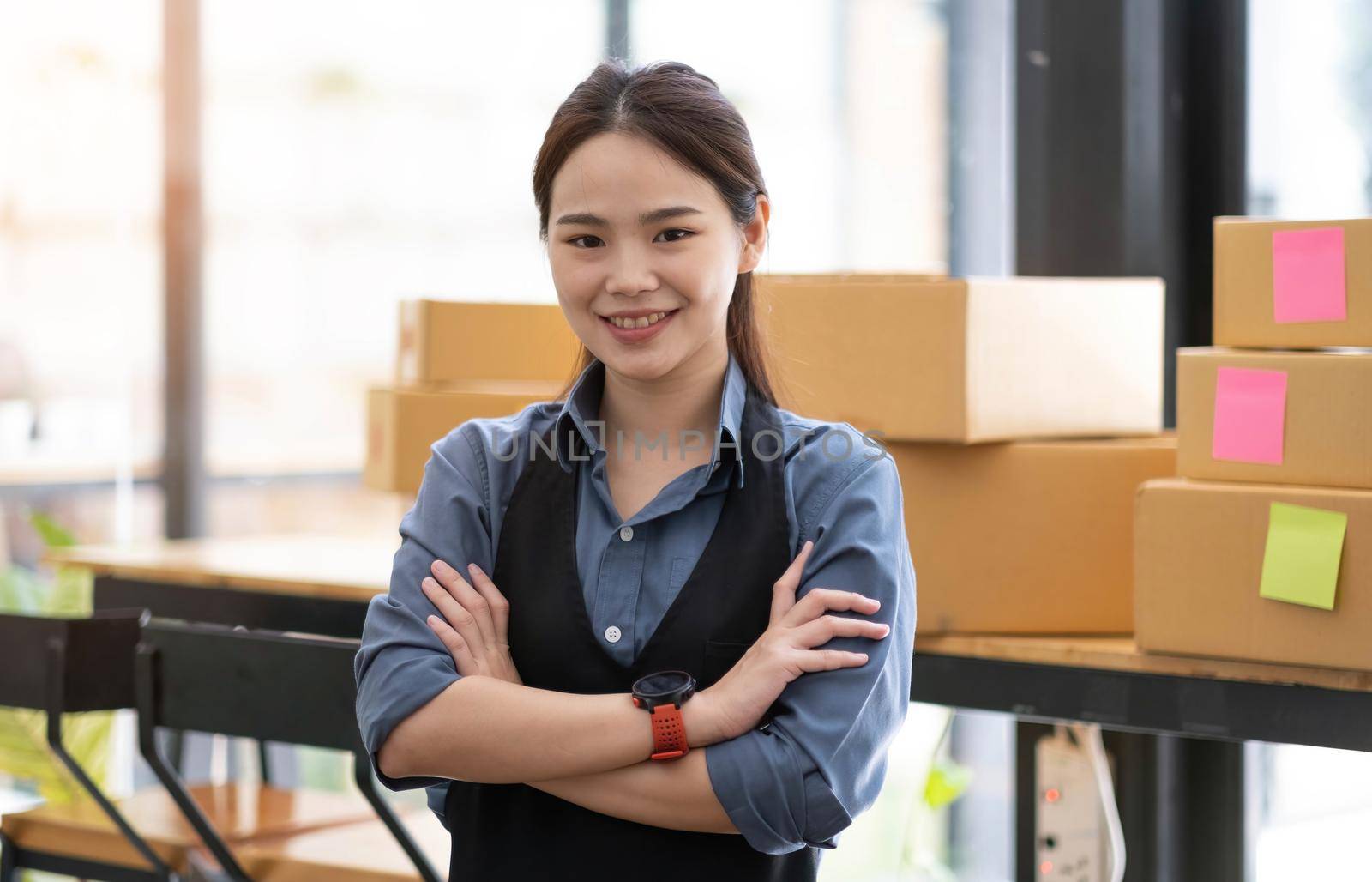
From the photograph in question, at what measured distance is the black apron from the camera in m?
1.22

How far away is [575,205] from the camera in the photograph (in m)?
1.23

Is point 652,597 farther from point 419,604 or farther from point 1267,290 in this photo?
point 1267,290

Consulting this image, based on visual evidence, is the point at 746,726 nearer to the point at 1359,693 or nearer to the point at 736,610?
the point at 736,610

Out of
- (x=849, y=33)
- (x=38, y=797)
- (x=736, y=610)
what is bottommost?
(x=38, y=797)

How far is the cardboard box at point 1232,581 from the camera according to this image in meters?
1.55

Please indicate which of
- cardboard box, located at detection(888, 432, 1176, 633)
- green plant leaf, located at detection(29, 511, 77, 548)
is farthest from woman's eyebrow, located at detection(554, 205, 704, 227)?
green plant leaf, located at detection(29, 511, 77, 548)

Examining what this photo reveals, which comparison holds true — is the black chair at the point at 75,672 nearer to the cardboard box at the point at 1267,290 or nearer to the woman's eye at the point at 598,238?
the woman's eye at the point at 598,238

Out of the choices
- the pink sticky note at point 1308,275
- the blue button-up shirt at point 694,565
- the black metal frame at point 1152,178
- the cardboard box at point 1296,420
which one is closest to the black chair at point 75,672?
the blue button-up shirt at point 694,565

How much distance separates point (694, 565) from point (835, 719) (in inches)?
7.3

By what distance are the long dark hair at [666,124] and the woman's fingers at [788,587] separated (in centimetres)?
31

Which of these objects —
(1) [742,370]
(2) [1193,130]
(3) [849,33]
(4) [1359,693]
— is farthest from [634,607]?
(3) [849,33]

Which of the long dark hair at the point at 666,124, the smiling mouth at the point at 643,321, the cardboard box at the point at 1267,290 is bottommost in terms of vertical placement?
the smiling mouth at the point at 643,321

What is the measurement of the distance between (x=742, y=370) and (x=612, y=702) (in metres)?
0.36

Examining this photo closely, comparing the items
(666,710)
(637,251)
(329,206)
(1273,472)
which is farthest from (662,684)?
(329,206)
